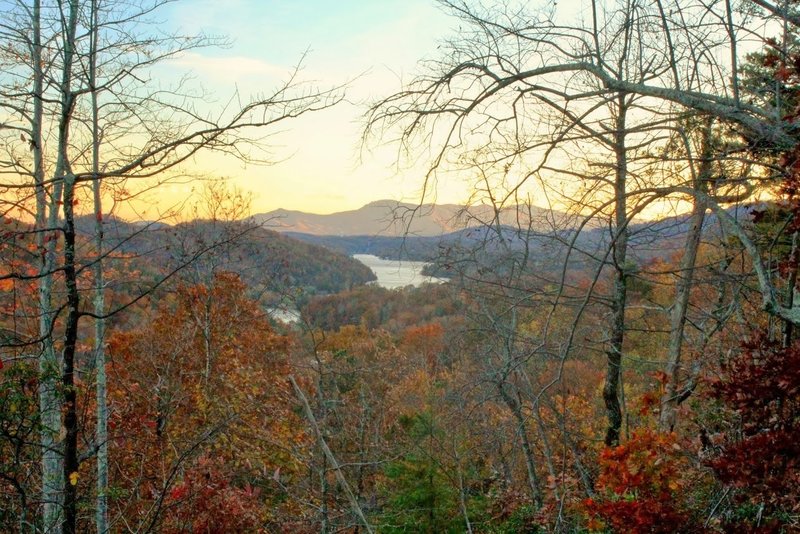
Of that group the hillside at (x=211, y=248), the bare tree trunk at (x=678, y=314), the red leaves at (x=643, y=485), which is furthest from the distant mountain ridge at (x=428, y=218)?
the red leaves at (x=643, y=485)

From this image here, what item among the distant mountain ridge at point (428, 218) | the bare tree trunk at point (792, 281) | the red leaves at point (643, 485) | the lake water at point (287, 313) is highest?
the distant mountain ridge at point (428, 218)

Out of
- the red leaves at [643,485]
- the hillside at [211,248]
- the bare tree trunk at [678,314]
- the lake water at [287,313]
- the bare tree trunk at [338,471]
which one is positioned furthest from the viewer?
the lake water at [287,313]

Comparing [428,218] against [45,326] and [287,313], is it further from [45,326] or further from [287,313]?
[287,313]

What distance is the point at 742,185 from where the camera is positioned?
193 inches

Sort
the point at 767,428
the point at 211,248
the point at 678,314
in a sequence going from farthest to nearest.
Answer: the point at 678,314 → the point at 211,248 → the point at 767,428

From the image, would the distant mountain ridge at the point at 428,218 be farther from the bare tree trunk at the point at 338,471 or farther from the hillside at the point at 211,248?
the bare tree trunk at the point at 338,471

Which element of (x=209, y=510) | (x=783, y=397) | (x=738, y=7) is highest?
(x=738, y=7)

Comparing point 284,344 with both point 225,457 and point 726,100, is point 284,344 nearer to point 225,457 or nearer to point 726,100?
point 225,457

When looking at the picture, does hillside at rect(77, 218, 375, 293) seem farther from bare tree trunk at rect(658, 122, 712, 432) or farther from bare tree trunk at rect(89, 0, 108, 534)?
bare tree trunk at rect(658, 122, 712, 432)

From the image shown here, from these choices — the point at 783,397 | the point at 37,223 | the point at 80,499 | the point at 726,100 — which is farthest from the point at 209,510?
the point at 726,100

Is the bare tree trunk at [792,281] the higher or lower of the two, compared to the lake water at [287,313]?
higher

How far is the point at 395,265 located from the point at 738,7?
11.6ft

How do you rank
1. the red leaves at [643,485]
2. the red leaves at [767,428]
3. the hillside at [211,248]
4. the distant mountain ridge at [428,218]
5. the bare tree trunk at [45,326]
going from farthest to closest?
the hillside at [211,248]
the distant mountain ridge at [428,218]
the red leaves at [643,485]
the bare tree trunk at [45,326]
the red leaves at [767,428]

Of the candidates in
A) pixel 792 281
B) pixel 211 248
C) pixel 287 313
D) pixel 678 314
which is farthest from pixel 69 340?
pixel 287 313
